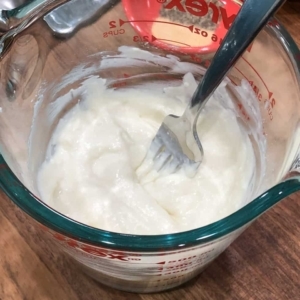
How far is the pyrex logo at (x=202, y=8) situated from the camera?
70cm

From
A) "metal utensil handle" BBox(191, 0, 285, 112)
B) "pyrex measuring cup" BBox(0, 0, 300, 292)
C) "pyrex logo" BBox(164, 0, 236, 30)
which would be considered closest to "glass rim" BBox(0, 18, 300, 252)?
"pyrex measuring cup" BBox(0, 0, 300, 292)

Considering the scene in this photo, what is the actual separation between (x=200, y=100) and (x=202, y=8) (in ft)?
0.55

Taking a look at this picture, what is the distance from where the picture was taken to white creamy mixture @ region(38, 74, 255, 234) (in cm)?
66

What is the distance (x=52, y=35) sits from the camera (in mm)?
695

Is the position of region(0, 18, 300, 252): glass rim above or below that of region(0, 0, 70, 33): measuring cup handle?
below

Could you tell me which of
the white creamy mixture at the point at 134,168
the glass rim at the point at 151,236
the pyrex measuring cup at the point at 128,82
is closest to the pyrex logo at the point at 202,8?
the pyrex measuring cup at the point at 128,82

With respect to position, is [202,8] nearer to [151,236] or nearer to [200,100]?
[200,100]

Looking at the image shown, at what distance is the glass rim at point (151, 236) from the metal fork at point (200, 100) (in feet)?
0.59

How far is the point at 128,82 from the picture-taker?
842 mm

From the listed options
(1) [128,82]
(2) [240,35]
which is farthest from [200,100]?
(1) [128,82]

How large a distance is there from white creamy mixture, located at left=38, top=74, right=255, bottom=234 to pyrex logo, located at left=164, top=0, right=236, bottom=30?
132 millimetres

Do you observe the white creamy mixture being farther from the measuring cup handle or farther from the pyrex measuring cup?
the measuring cup handle

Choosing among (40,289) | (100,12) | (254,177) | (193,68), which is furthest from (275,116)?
(40,289)

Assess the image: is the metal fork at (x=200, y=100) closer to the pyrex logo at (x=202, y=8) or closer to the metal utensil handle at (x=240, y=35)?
the metal utensil handle at (x=240, y=35)
